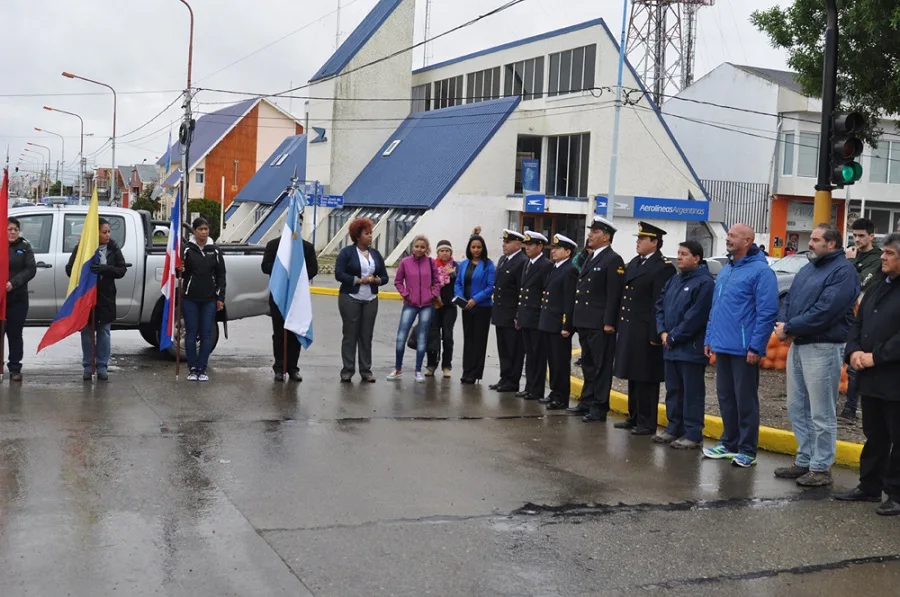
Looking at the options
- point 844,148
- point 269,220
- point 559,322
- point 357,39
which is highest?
point 357,39

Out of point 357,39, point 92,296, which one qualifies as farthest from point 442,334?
point 357,39

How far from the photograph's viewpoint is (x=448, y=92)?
51469 millimetres

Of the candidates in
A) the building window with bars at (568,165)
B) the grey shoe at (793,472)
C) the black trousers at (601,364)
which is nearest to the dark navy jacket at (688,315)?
the black trousers at (601,364)

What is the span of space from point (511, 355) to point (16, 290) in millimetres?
5869

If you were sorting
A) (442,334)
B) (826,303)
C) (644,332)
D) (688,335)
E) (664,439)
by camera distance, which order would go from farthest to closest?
(442,334) < (644,332) < (664,439) < (688,335) < (826,303)

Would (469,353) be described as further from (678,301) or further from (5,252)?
(5,252)

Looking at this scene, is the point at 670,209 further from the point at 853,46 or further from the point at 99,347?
Result: the point at 99,347

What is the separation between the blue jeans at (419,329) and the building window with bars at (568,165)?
1251 inches

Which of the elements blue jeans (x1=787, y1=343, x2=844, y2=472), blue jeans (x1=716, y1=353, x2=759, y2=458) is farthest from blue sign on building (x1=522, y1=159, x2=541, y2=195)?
blue jeans (x1=787, y1=343, x2=844, y2=472)

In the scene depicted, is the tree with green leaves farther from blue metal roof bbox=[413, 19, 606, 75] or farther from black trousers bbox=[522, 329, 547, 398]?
blue metal roof bbox=[413, 19, 606, 75]

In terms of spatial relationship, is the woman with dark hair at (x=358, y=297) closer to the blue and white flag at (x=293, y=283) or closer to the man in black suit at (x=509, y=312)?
the blue and white flag at (x=293, y=283)

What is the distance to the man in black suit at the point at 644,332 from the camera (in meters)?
10.3

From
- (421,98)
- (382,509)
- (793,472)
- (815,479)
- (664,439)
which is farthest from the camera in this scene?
(421,98)

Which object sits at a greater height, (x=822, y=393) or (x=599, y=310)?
(x=599, y=310)
